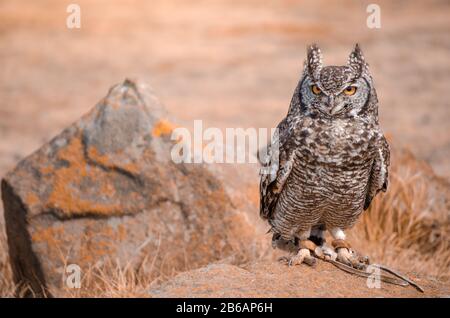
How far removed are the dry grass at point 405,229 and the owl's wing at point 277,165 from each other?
1.12 m

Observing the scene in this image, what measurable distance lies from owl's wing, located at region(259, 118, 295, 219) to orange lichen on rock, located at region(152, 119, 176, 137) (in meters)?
1.33

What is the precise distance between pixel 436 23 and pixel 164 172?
1697cm

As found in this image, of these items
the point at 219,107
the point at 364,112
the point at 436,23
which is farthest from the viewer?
the point at 436,23

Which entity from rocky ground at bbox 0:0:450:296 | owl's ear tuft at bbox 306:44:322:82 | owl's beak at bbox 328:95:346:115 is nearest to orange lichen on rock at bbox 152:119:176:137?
owl's ear tuft at bbox 306:44:322:82

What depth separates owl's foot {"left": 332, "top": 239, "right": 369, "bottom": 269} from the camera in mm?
4301

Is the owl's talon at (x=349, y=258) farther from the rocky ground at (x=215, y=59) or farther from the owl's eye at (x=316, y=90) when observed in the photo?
the rocky ground at (x=215, y=59)

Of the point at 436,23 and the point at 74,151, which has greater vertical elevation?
the point at 436,23

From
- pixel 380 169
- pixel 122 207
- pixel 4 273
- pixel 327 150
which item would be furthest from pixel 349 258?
pixel 4 273

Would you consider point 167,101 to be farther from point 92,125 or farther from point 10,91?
point 92,125

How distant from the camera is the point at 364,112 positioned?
13.1ft

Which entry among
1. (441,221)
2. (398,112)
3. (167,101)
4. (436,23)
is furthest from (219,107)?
(436,23)
